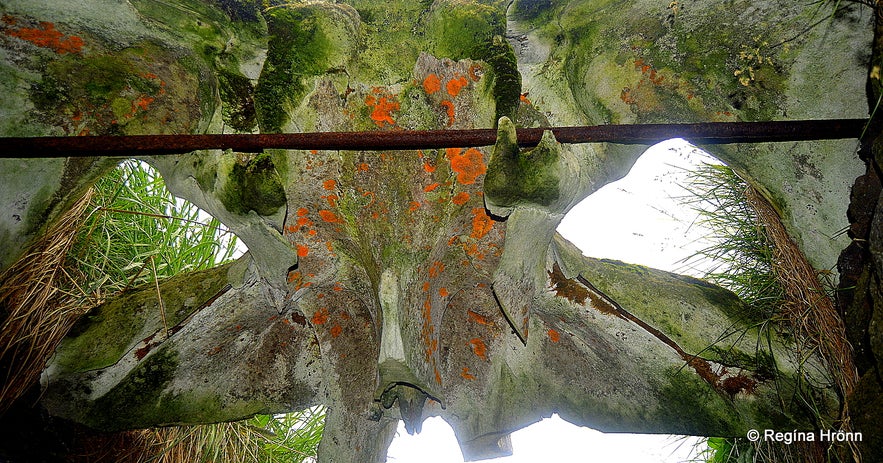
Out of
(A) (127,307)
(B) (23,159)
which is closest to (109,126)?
(B) (23,159)

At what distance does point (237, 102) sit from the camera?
6.17ft

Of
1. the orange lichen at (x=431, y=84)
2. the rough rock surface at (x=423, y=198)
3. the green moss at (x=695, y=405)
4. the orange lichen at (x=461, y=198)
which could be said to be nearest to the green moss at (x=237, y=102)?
the rough rock surface at (x=423, y=198)

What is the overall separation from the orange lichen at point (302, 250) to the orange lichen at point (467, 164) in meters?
0.55

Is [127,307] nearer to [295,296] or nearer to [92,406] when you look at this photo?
[92,406]

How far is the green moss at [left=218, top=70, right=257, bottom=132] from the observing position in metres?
1.87

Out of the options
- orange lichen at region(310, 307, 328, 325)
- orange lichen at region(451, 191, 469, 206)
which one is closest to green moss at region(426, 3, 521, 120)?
orange lichen at region(451, 191, 469, 206)

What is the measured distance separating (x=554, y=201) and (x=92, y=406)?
1.66 m

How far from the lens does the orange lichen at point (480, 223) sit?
189cm

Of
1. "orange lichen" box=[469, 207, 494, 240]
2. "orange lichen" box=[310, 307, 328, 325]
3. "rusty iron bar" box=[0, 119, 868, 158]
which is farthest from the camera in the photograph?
"orange lichen" box=[310, 307, 328, 325]

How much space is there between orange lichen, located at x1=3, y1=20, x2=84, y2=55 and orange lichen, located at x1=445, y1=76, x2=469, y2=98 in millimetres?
1078

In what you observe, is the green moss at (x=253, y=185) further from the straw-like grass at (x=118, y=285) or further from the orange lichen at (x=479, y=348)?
the orange lichen at (x=479, y=348)

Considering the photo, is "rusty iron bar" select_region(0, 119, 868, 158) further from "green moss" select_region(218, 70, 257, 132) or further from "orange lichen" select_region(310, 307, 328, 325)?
"orange lichen" select_region(310, 307, 328, 325)

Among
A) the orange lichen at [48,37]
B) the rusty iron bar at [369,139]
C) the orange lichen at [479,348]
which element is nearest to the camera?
the rusty iron bar at [369,139]

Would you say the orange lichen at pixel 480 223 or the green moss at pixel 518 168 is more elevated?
Result: the orange lichen at pixel 480 223
